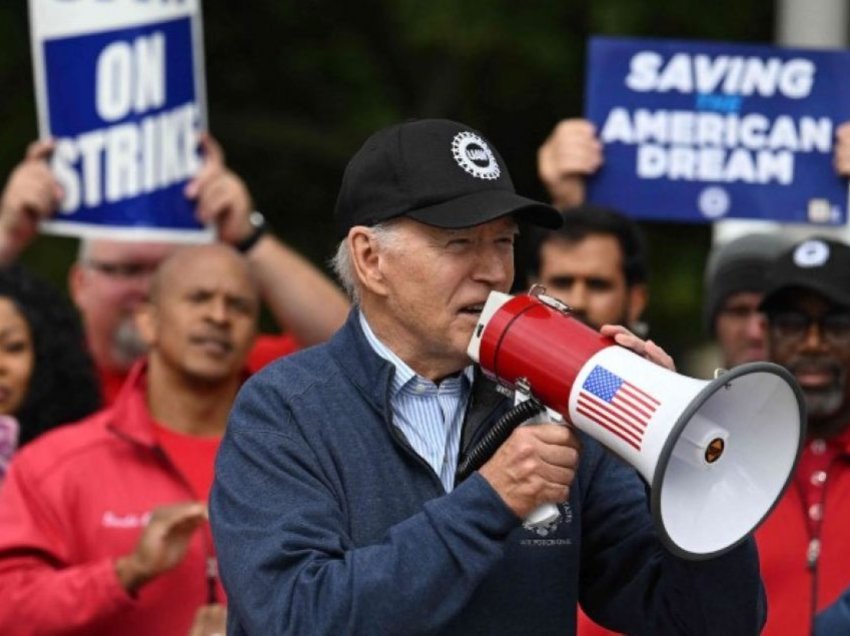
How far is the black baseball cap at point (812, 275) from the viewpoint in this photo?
5629mm

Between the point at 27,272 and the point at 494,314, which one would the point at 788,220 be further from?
the point at 494,314

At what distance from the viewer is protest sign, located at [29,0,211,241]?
649 cm

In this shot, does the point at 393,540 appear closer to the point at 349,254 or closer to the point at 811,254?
the point at 349,254

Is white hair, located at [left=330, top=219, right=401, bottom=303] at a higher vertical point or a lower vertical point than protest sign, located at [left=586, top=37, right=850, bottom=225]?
higher

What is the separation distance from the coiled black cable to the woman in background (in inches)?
103

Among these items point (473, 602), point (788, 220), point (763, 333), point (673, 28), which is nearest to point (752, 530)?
point (473, 602)

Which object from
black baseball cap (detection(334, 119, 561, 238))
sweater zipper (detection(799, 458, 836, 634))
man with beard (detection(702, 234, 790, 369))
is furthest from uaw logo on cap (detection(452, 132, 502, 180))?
man with beard (detection(702, 234, 790, 369))

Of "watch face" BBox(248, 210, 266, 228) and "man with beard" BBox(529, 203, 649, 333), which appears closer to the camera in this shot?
"man with beard" BBox(529, 203, 649, 333)

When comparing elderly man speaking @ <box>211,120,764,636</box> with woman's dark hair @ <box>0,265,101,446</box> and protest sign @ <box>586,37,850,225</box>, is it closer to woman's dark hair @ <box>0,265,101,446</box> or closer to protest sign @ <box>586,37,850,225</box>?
woman's dark hair @ <box>0,265,101,446</box>

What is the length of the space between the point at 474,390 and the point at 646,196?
2.89 metres

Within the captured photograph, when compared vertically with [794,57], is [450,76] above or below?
below

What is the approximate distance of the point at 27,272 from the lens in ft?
21.2

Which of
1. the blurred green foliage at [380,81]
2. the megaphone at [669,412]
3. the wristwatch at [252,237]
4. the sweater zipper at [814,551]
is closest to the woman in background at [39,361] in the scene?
the wristwatch at [252,237]

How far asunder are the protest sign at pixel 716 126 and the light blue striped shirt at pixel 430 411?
2.88m
